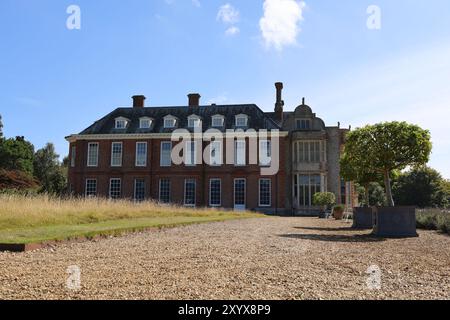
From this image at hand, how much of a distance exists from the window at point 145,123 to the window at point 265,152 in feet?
33.8

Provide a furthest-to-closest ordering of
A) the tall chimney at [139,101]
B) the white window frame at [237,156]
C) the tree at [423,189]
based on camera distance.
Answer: the tree at [423,189]
the tall chimney at [139,101]
the white window frame at [237,156]

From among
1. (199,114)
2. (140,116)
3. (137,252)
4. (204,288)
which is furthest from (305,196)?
(204,288)

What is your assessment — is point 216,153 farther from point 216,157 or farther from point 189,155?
point 189,155

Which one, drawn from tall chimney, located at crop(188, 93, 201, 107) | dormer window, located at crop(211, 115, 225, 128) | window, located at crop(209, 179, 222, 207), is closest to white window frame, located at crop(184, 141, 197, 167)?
window, located at crop(209, 179, 222, 207)

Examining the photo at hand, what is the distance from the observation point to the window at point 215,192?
3422cm

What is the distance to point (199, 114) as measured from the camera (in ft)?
122

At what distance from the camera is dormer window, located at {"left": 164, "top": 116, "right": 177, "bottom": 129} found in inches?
1423

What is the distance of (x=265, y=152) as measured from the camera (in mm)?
33781

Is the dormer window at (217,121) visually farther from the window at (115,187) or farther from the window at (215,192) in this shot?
the window at (115,187)

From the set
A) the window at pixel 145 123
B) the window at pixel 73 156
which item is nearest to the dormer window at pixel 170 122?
the window at pixel 145 123

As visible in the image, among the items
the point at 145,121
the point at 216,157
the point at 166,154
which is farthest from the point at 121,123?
the point at 216,157

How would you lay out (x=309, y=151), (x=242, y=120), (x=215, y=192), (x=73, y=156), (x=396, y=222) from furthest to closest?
1. (x=73, y=156)
2. (x=242, y=120)
3. (x=215, y=192)
4. (x=309, y=151)
5. (x=396, y=222)

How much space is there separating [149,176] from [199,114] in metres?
7.28

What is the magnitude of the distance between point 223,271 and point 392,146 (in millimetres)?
9430
